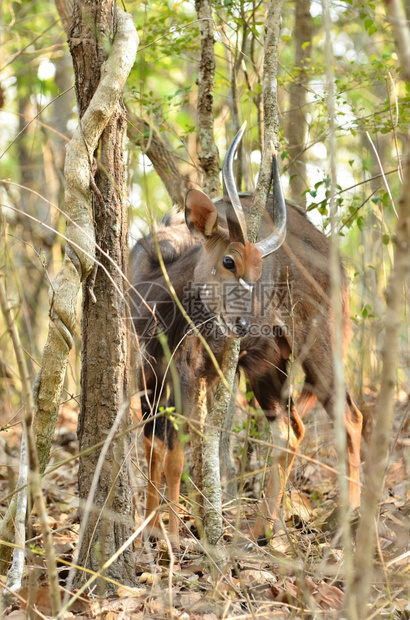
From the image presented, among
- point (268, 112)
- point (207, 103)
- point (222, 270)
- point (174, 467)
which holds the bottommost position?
point (174, 467)

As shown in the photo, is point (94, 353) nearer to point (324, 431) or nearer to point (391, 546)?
point (391, 546)

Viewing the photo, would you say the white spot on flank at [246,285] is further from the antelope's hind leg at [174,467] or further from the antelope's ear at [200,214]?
the antelope's hind leg at [174,467]

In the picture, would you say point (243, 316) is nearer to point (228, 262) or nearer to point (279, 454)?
point (228, 262)

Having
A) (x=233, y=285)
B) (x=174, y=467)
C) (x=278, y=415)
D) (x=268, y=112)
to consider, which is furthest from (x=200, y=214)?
(x=174, y=467)

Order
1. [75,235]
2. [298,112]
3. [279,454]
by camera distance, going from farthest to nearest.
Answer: [298,112] < [279,454] < [75,235]

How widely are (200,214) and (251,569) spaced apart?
8.55 ft

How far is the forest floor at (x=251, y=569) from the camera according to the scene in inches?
111

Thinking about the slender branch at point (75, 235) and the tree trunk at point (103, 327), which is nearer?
the slender branch at point (75, 235)

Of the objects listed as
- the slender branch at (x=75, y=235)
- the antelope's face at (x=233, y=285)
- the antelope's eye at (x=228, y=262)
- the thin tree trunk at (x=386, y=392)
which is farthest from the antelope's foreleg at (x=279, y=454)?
the thin tree trunk at (x=386, y=392)

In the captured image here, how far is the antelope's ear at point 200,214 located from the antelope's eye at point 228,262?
35cm

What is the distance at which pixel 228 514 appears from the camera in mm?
5180

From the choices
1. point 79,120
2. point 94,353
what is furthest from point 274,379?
point 79,120

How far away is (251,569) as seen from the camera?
12.3 feet

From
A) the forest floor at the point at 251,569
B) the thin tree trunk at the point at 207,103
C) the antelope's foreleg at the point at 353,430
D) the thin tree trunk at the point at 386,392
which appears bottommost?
the forest floor at the point at 251,569
